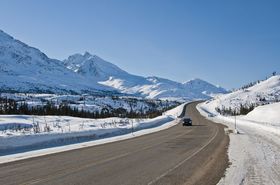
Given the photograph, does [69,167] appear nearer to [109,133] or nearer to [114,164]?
[114,164]

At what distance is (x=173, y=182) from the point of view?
446 inches

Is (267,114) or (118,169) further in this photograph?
(267,114)

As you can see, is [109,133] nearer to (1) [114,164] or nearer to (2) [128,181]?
(1) [114,164]

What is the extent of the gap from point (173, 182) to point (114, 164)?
4.09m

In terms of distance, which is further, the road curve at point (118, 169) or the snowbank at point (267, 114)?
the snowbank at point (267, 114)

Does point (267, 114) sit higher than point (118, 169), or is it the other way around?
point (267, 114)

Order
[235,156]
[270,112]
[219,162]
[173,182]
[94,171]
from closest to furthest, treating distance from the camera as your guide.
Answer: [173,182] < [94,171] < [219,162] < [235,156] < [270,112]

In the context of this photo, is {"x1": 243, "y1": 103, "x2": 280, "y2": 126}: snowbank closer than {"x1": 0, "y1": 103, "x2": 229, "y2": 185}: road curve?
No

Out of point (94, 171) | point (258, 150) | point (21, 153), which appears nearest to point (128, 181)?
point (94, 171)

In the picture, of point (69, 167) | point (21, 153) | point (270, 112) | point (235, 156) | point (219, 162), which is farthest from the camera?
point (270, 112)

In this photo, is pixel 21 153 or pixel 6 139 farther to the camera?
pixel 6 139

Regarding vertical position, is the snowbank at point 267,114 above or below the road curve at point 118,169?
above

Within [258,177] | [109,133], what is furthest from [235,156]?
[109,133]

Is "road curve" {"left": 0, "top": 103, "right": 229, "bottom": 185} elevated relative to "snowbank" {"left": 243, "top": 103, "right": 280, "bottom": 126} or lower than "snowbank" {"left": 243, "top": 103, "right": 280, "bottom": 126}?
lower
